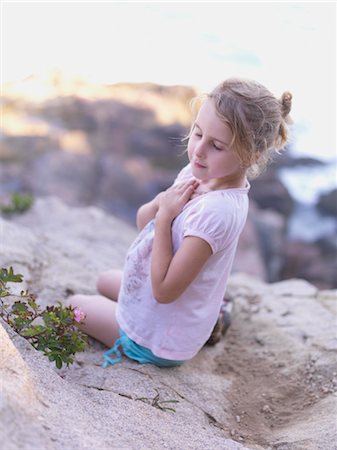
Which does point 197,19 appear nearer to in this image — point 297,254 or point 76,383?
point 76,383

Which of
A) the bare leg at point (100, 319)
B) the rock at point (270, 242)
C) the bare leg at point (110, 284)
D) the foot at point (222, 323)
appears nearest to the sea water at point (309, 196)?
the rock at point (270, 242)

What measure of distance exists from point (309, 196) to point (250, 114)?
29.7ft

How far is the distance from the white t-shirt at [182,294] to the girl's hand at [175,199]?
0.03 m

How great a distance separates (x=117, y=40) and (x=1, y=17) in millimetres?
1739

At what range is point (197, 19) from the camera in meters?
3.54

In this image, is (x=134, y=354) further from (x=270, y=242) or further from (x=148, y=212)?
(x=270, y=242)

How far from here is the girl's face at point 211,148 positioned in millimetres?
2383

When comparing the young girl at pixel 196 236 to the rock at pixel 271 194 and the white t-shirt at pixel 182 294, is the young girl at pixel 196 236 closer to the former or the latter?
the white t-shirt at pixel 182 294

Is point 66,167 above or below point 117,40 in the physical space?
below

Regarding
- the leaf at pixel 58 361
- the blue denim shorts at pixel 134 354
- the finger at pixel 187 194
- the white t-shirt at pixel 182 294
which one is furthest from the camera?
the blue denim shorts at pixel 134 354

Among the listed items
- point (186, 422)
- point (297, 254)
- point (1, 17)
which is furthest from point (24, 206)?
point (297, 254)

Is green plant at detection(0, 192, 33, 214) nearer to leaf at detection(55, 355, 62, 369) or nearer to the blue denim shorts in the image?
the blue denim shorts

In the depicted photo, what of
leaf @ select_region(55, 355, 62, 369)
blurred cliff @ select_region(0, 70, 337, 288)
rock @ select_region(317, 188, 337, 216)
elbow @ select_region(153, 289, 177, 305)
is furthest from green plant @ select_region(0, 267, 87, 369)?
rock @ select_region(317, 188, 337, 216)

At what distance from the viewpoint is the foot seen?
10.6 feet
